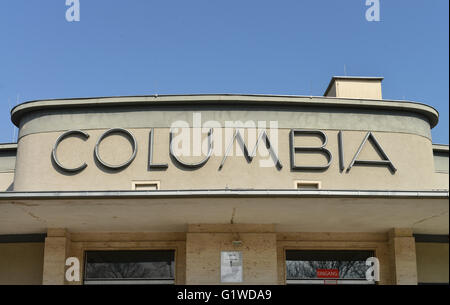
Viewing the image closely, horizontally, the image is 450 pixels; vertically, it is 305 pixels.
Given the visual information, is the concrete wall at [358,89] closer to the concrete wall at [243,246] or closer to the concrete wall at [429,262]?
the concrete wall at [429,262]

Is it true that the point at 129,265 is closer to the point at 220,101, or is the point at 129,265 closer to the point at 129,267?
the point at 129,267

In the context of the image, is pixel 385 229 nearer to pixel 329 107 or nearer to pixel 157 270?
pixel 329 107

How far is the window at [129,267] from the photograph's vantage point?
607 inches

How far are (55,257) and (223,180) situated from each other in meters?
4.96

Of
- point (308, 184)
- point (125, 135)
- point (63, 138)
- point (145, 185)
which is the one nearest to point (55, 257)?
point (145, 185)

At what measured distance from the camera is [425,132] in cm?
1744

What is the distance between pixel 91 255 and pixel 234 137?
523cm

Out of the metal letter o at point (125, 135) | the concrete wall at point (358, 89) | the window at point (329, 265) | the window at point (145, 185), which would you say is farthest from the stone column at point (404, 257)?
the metal letter o at point (125, 135)

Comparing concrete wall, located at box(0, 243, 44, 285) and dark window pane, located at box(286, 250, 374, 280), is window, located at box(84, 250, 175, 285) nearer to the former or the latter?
concrete wall, located at box(0, 243, 44, 285)

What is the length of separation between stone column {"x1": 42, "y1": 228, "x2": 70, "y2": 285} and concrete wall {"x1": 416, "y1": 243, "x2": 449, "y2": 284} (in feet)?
32.7

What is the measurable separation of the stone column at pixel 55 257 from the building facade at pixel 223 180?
3cm

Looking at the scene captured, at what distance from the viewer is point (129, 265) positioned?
15.5 meters

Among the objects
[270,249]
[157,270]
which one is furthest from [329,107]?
[157,270]
